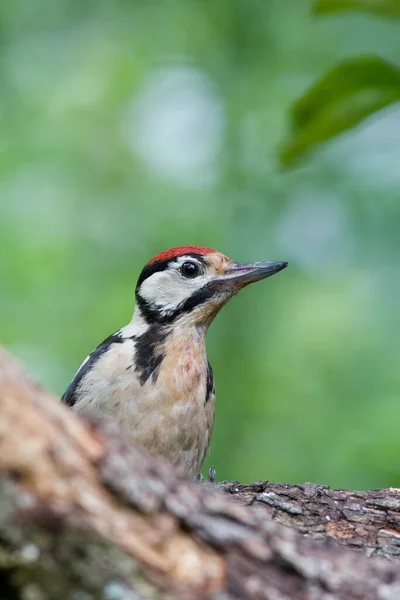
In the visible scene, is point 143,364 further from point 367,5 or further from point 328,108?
point 367,5

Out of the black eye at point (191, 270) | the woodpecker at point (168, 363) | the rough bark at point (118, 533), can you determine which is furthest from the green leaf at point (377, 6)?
the black eye at point (191, 270)

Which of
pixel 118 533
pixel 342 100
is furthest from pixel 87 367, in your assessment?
pixel 118 533

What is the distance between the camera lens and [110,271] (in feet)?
23.8

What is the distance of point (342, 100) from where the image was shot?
2.22 meters

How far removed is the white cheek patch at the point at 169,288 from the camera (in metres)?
4.32

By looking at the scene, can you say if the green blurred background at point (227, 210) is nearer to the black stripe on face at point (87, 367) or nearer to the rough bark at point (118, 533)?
the black stripe on face at point (87, 367)

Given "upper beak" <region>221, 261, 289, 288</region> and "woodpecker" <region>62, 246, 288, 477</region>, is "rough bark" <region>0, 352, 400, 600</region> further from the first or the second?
"upper beak" <region>221, 261, 289, 288</region>

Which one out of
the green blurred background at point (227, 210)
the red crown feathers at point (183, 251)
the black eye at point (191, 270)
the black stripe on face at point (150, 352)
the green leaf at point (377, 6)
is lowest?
the green leaf at point (377, 6)

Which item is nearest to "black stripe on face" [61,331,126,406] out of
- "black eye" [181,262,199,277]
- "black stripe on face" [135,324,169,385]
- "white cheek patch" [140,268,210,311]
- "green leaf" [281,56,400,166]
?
"black stripe on face" [135,324,169,385]

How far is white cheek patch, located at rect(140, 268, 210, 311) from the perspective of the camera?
4.32 metres

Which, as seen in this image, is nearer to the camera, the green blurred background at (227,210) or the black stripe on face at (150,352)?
the black stripe on face at (150,352)

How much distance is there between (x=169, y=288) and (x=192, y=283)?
0.13 m

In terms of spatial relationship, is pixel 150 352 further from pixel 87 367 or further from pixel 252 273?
pixel 252 273

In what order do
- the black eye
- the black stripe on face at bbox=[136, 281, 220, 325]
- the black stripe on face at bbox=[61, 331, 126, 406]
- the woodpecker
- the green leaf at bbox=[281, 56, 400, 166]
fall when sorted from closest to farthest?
the green leaf at bbox=[281, 56, 400, 166]
the woodpecker
the black stripe on face at bbox=[61, 331, 126, 406]
the black stripe on face at bbox=[136, 281, 220, 325]
the black eye
